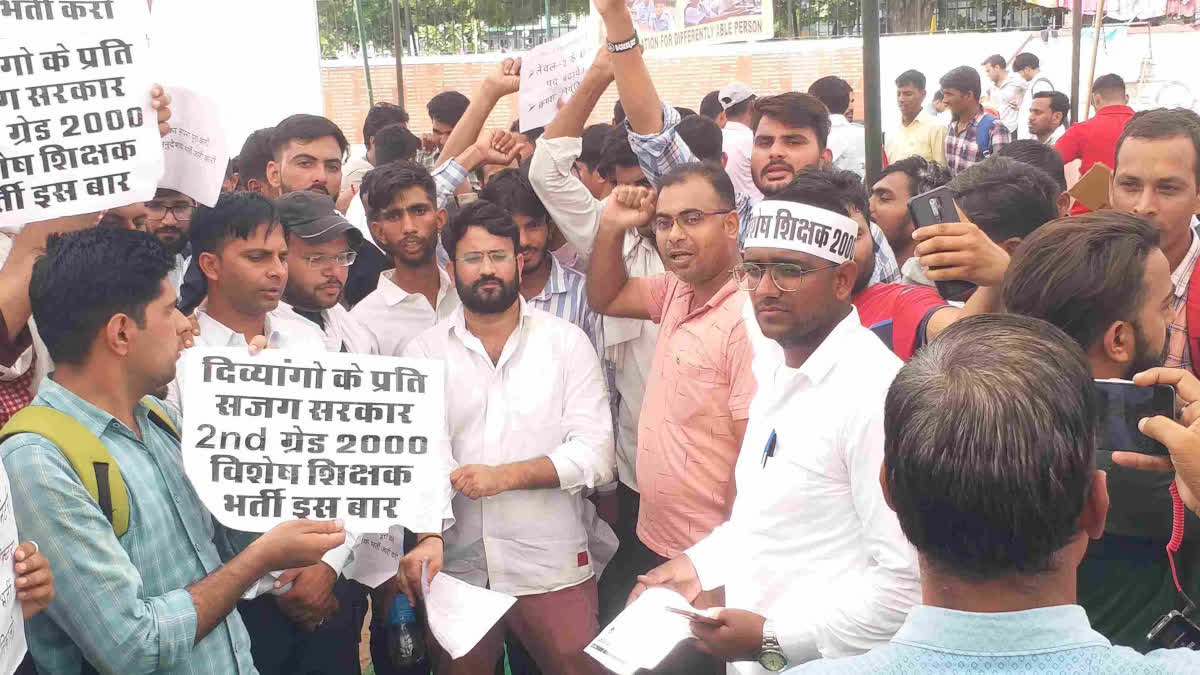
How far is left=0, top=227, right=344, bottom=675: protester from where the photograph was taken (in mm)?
2389

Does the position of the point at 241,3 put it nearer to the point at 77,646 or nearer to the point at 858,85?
the point at 77,646

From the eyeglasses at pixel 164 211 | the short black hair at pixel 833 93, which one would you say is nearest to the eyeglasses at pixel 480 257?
the eyeglasses at pixel 164 211

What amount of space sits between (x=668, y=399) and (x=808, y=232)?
98cm

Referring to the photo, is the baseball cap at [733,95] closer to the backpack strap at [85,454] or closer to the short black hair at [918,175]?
the short black hair at [918,175]

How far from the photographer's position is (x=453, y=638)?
3146 mm

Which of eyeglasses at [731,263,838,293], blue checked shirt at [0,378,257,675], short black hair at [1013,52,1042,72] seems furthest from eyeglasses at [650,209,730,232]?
short black hair at [1013,52,1042,72]

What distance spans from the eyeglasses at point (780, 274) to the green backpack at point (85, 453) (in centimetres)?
156

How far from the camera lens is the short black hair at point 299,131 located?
534cm

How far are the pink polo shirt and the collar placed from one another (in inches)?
83.4

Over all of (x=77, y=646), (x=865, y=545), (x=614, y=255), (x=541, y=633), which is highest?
(x=614, y=255)

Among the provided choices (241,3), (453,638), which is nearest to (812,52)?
(241,3)

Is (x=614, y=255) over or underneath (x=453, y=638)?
over

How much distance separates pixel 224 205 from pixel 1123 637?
9.49 feet

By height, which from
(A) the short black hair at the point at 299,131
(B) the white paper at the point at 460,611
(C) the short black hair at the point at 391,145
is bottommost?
(B) the white paper at the point at 460,611
